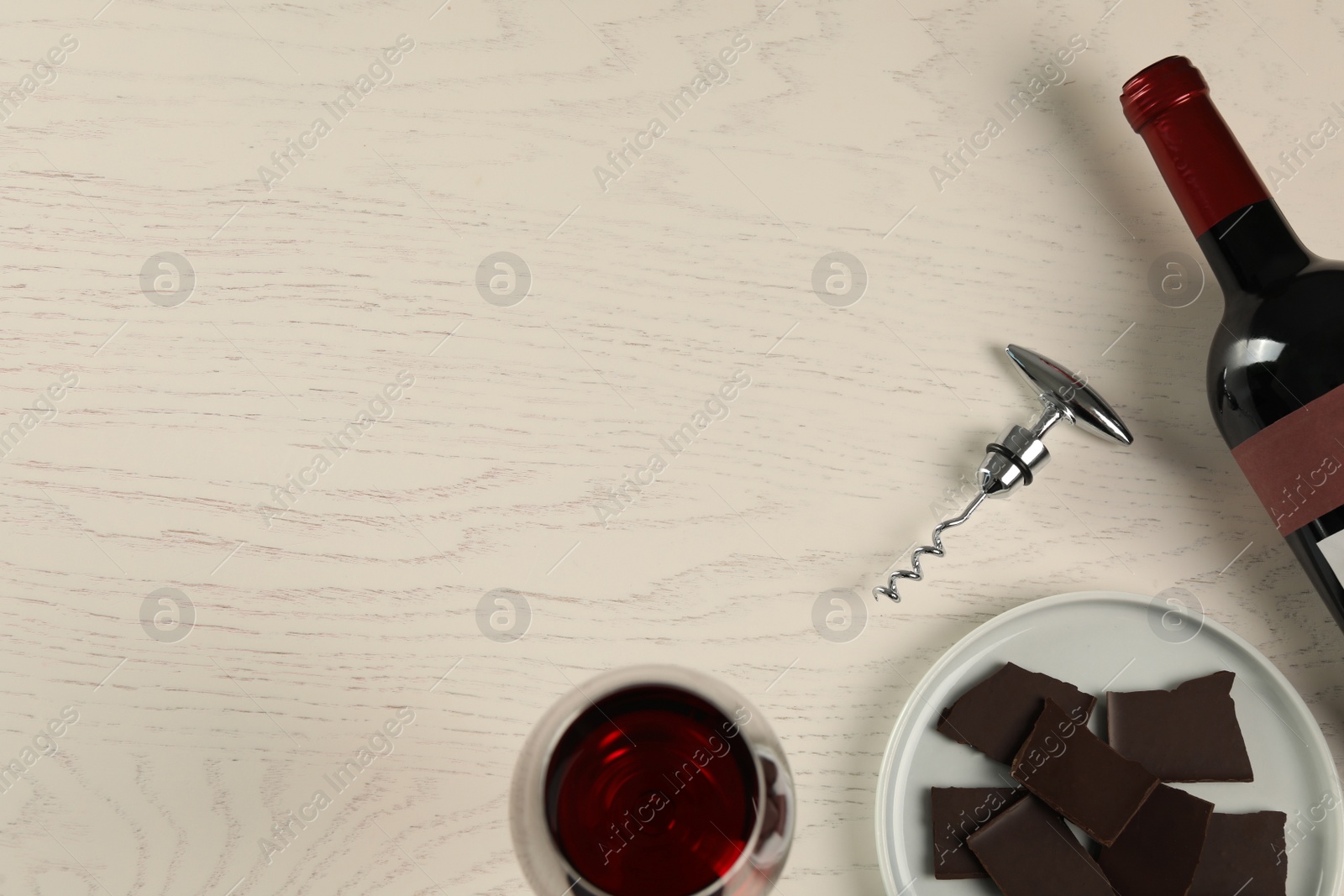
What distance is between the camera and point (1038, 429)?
86cm

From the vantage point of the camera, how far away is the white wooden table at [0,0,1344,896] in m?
0.88

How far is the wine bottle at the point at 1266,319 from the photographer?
0.72 m

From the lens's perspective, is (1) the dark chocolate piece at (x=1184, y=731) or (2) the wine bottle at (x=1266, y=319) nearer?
(2) the wine bottle at (x=1266, y=319)

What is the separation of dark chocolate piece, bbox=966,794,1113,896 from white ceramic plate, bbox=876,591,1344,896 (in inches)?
1.3

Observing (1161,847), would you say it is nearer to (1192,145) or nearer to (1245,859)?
(1245,859)

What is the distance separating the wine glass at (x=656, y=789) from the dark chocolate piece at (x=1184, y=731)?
39 cm

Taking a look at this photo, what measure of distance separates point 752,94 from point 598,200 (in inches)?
8.2

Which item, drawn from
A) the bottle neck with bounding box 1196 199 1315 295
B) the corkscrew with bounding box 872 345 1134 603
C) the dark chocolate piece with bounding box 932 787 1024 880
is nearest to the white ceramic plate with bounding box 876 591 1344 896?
the dark chocolate piece with bounding box 932 787 1024 880

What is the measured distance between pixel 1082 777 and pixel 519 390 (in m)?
0.67

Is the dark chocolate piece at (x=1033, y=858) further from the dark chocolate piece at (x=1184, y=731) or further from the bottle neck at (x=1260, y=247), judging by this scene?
the bottle neck at (x=1260, y=247)

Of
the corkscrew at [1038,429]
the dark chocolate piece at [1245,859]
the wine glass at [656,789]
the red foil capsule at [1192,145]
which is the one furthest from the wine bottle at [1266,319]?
the wine glass at [656,789]

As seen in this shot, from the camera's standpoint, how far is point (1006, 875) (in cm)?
82

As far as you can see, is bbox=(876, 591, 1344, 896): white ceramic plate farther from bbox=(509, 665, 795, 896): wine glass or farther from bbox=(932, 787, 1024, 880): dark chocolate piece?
bbox=(509, 665, 795, 896): wine glass

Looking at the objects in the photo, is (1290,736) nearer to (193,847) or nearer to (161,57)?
(193,847)
